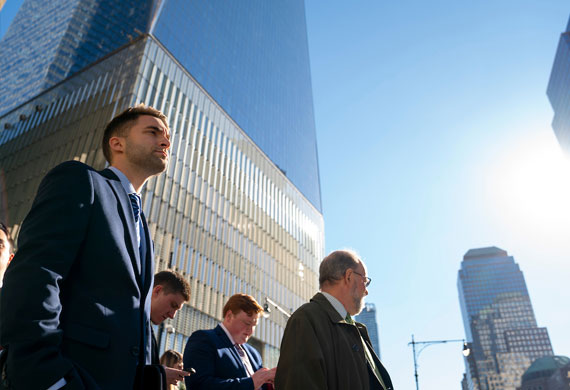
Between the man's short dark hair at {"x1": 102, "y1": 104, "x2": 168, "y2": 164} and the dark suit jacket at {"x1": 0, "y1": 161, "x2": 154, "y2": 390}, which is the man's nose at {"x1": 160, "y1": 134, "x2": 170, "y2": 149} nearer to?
the man's short dark hair at {"x1": 102, "y1": 104, "x2": 168, "y2": 164}

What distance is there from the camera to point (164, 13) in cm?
4203

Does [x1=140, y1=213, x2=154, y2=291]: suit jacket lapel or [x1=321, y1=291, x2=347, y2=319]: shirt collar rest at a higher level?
[x1=321, y1=291, x2=347, y2=319]: shirt collar

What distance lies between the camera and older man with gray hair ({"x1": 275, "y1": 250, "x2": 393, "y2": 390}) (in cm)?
314

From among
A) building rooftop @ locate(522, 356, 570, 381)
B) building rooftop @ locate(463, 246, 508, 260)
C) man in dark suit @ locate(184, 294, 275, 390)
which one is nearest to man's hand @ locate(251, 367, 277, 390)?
man in dark suit @ locate(184, 294, 275, 390)

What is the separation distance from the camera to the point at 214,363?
4234 millimetres

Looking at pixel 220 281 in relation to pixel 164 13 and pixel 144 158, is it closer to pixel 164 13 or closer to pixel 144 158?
pixel 164 13

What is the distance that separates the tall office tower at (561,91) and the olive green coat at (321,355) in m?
104

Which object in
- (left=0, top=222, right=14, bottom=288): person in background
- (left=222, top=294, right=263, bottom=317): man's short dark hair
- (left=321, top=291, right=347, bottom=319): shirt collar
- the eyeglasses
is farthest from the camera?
(left=222, top=294, right=263, bottom=317): man's short dark hair

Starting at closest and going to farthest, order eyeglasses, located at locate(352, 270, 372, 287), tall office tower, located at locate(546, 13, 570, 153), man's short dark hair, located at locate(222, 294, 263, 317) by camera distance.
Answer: eyeglasses, located at locate(352, 270, 372, 287)
man's short dark hair, located at locate(222, 294, 263, 317)
tall office tower, located at locate(546, 13, 570, 153)

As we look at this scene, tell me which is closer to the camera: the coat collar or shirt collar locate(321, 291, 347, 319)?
the coat collar

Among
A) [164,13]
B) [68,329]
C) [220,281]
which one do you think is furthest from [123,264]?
[164,13]

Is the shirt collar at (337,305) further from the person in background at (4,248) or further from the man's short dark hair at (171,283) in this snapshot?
the person in background at (4,248)

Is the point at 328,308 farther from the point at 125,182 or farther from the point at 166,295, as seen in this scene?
the point at 125,182

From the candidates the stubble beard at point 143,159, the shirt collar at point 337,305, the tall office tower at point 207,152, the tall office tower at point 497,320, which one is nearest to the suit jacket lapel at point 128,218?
the stubble beard at point 143,159
